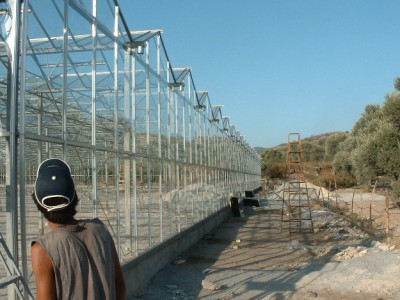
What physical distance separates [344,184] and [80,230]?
142 feet

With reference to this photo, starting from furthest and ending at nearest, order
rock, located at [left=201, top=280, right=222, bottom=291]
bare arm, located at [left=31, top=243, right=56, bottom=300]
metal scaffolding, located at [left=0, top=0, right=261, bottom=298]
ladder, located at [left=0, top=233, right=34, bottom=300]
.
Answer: rock, located at [left=201, top=280, right=222, bottom=291] < metal scaffolding, located at [left=0, top=0, right=261, bottom=298] < ladder, located at [left=0, top=233, right=34, bottom=300] < bare arm, located at [left=31, top=243, right=56, bottom=300]

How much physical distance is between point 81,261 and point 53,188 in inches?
15.8

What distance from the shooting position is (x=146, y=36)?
11.2 m

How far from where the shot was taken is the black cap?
256 cm

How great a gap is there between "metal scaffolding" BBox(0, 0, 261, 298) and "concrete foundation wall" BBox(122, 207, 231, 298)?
0.84 ft

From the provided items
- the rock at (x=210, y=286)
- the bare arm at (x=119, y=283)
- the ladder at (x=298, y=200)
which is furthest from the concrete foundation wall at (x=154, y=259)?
the bare arm at (x=119, y=283)

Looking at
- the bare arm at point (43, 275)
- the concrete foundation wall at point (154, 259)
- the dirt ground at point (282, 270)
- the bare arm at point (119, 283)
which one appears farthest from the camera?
the dirt ground at point (282, 270)

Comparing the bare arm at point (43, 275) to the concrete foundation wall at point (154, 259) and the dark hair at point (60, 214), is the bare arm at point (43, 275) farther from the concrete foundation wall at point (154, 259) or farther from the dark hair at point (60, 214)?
the concrete foundation wall at point (154, 259)

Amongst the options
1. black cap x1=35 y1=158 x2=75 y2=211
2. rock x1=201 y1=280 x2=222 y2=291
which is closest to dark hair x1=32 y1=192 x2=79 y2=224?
black cap x1=35 y1=158 x2=75 y2=211

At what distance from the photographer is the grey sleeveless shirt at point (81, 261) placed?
8.32 ft

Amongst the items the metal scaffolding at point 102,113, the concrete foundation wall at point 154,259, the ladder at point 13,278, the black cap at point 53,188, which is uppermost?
the metal scaffolding at point 102,113

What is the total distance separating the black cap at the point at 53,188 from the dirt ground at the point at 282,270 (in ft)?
21.6

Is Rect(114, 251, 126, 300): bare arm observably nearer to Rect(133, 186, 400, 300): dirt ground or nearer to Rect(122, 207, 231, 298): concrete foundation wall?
Rect(122, 207, 231, 298): concrete foundation wall

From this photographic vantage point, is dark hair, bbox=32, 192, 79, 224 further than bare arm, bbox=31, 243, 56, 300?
Yes
